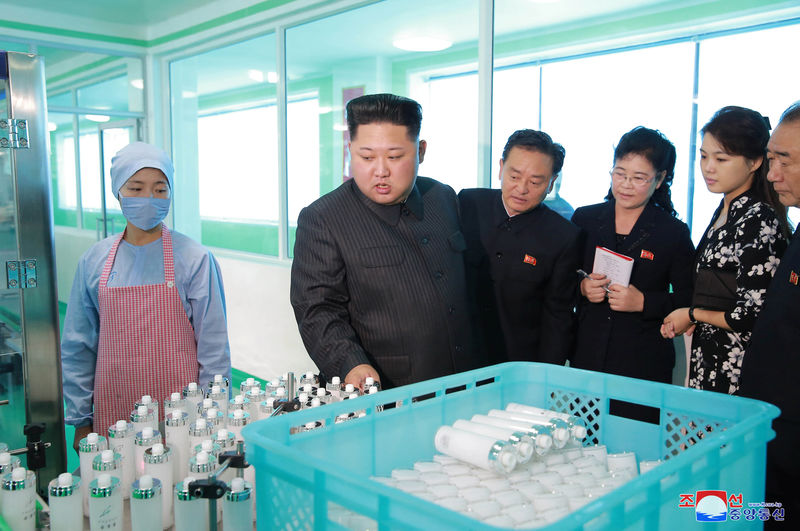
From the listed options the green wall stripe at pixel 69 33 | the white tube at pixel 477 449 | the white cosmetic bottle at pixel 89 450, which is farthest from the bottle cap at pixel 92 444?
the green wall stripe at pixel 69 33

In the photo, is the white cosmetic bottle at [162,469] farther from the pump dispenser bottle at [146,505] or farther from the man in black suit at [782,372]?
the man in black suit at [782,372]

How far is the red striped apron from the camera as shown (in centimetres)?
196

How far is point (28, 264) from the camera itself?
1.88 meters

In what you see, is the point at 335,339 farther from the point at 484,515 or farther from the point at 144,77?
the point at 144,77

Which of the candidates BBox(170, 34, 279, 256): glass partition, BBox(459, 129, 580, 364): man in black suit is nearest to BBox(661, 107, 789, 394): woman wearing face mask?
BBox(459, 129, 580, 364): man in black suit

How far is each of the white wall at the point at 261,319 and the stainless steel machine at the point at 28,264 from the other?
2.95 meters

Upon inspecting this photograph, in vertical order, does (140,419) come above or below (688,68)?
below

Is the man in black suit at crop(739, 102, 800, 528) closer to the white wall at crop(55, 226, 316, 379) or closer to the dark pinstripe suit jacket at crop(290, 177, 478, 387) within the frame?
the dark pinstripe suit jacket at crop(290, 177, 478, 387)

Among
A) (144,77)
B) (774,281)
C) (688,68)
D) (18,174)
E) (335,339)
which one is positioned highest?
(144,77)

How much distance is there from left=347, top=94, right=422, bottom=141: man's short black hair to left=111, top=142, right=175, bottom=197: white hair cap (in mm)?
700

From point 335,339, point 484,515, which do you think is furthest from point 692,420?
point 335,339

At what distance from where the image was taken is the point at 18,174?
72.8 inches

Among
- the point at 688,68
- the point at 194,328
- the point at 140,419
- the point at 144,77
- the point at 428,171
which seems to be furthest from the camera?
the point at 144,77

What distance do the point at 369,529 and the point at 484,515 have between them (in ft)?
0.60
